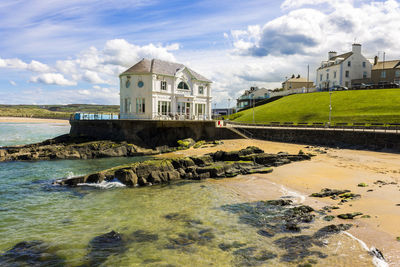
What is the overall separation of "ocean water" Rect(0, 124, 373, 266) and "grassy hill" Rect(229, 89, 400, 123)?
3448cm

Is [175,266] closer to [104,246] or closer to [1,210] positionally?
[104,246]

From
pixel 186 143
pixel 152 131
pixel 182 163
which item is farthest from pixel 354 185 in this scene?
pixel 152 131

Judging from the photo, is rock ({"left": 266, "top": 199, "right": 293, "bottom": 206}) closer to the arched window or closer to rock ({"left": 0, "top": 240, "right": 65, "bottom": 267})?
rock ({"left": 0, "top": 240, "right": 65, "bottom": 267})

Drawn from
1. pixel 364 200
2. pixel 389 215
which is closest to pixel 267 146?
pixel 364 200

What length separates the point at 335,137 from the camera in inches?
1245

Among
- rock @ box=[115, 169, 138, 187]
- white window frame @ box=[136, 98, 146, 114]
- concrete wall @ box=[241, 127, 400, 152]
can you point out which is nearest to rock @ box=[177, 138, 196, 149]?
white window frame @ box=[136, 98, 146, 114]

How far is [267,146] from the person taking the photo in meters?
32.2

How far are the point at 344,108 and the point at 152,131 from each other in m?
34.7

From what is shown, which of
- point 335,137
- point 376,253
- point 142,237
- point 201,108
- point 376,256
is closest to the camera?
point 376,256

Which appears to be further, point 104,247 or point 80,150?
point 80,150

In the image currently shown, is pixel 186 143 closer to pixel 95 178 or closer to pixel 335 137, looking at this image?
pixel 95 178

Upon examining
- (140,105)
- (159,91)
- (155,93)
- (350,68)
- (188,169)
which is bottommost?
(188,169)

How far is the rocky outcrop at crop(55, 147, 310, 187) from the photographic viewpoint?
17.9 metres

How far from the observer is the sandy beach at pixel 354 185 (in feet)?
31.7
